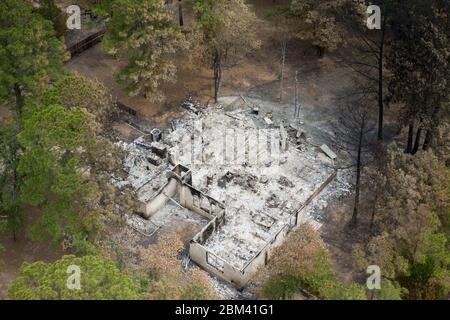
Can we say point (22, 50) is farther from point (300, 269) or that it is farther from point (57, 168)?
point (300, 269)

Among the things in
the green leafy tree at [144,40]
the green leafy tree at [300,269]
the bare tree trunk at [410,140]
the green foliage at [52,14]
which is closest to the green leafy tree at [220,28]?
the green leafy tree at [144,40]

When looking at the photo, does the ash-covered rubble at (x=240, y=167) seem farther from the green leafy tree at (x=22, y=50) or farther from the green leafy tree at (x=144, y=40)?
the green leafy tree at (x=22, y=50)

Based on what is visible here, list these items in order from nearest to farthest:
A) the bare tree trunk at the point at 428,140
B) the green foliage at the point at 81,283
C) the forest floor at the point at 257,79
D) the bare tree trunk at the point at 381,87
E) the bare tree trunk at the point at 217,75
Result: the green foliage at the point at 81,283
the bare tree trunk at the point at 428,140
the bare tree trunk at the point at 381,87
the bare tree trunk at the point at 217,75
the forest floor at the point at 257,79

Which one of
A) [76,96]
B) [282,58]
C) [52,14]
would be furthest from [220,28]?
[52,14]

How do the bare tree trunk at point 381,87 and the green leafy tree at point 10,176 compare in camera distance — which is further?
the bare tree trunk at point 381,87
